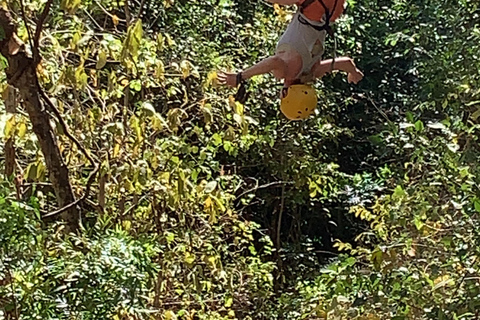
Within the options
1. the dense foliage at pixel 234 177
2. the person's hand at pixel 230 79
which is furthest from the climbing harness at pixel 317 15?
the dense foliage at pixel 234 177

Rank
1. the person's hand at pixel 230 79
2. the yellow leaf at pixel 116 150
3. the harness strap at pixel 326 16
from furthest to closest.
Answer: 1. the yellow leaf at pixel 116 150
2. the person's hand at pixel 230 79
3. the harness strap at pixel 326 16

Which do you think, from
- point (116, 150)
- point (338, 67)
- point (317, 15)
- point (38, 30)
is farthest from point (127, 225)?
point (317, 15)

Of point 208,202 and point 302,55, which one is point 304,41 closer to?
point 302,55

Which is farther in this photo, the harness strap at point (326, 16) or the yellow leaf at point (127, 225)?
the yellow leaf at point (127, 225)

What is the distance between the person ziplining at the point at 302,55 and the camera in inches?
45.1

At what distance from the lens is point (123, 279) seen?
1332mm

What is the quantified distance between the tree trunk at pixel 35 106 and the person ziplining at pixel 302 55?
20.2 inches

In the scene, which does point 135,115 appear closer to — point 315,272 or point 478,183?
point 478,183

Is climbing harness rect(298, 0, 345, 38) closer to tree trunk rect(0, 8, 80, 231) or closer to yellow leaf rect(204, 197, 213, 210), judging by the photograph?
tree trunk rect(0, 8, 80, 231)

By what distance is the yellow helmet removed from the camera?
1.17 metres

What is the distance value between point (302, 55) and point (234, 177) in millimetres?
1448

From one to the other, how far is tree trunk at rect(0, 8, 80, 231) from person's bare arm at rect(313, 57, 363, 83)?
23.3 inches

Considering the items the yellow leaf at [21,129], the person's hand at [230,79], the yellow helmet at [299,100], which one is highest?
the person's hand at [230,79]

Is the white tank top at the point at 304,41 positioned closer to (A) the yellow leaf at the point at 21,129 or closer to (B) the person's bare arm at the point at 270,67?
(B) the person's bare arm at the point at 270,67
